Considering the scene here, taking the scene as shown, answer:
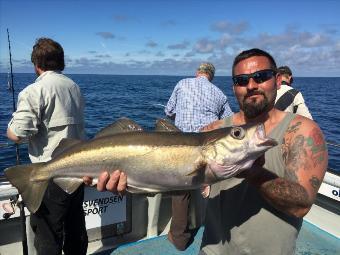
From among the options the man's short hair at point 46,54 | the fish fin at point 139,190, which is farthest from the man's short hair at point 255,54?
the man's short hair at point 46,54

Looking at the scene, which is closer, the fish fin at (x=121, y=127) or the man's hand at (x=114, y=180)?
the man's hand at (x=114, y=180)

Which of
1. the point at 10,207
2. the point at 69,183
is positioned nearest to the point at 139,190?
the point at 69,183

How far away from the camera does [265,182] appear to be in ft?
8.18

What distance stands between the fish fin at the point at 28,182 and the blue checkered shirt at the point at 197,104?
3163 millimetres

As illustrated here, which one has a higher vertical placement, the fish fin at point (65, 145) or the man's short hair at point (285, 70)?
the man's short hair at point (285, 70)

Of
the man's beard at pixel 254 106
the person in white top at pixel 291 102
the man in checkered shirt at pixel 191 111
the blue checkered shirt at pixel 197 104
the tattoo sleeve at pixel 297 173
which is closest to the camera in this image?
the tattoo sleeve at pixel 297 173

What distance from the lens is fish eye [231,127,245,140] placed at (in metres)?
2.50

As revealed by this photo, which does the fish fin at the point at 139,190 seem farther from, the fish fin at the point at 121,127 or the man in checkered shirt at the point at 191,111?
the man in checkered shirt at the point at 191,111

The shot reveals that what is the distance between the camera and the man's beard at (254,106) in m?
2.94

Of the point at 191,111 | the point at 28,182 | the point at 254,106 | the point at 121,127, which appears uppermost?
the point at 254,106

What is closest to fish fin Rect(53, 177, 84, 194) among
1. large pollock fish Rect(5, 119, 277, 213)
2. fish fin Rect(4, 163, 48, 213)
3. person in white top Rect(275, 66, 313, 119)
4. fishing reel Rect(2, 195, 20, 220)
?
large pollock fish Rect(5, 119, 277, 213)

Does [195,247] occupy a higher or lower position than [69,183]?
→ lower

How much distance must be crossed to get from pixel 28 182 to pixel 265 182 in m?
2.29

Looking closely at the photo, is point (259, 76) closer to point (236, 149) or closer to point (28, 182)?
point (236, 149)
